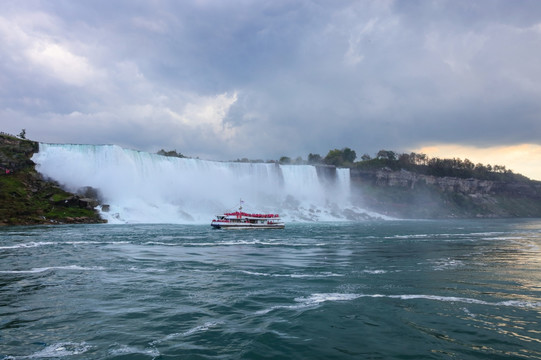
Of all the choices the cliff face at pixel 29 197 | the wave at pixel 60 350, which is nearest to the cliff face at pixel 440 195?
the cliff face at pixel 29 197

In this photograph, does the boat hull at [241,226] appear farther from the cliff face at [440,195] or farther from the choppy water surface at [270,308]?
the cliff face at [440,195]

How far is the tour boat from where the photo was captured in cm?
5128

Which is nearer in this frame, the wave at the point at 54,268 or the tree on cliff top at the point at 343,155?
the wave at the point at 54,268

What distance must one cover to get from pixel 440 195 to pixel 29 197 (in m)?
128

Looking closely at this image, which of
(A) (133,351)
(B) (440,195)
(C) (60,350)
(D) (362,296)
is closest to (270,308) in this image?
(D) (362,296)

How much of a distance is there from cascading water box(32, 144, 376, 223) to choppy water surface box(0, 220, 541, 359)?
49.2 metres

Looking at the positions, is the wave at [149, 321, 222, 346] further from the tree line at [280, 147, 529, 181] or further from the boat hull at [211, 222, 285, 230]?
the tree line at [280, 147, 529, 181]

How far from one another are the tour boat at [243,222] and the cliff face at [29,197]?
2256cm

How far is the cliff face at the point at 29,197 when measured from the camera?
56562 mm

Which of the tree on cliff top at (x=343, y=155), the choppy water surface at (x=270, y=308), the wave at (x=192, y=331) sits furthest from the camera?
the tree on cliff top at (x=343, y=155)

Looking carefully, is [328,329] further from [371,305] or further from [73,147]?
[73,147]

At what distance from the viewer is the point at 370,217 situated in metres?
102

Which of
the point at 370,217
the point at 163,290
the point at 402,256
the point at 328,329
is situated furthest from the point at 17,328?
the point at 370,217

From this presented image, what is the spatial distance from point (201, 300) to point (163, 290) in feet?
7.55
